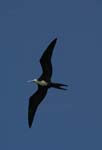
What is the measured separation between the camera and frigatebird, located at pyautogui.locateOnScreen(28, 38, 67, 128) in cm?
3734

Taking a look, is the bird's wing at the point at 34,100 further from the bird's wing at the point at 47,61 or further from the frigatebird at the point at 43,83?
the bird's wing at the point at 47,61

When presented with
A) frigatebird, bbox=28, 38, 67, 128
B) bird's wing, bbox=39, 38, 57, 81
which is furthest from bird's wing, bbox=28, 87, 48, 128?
bird's wing, bbox=39, 38, 57, 81

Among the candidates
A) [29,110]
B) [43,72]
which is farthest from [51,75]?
[29,110]

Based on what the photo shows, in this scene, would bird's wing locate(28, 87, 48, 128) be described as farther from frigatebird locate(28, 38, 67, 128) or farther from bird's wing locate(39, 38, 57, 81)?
bird's wing locate(39, 38, 57, 81)

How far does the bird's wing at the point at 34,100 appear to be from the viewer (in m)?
38.7

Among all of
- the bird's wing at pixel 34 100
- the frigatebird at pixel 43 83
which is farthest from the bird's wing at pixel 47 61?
the bird's wing at pixel 34 100

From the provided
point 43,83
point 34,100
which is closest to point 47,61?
point 43,83

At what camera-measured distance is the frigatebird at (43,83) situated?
37.3 metres

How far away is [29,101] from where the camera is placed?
39625 millimetres

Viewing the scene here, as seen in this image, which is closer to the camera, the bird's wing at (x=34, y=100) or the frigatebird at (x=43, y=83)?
the frigatebird at (x=43, y=83)

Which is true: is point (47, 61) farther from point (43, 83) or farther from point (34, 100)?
point (34, 100)

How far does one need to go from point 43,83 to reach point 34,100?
1.68 metres

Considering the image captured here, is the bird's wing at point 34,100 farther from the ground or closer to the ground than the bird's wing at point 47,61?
closer to the ground

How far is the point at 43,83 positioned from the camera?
38.0 metres
